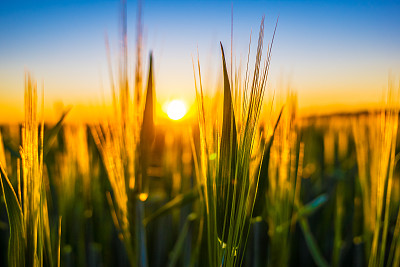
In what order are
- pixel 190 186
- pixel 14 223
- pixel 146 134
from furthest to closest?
pixel 190 186 → pixel 146 134 → pixel 14 223

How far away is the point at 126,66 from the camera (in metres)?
0.61

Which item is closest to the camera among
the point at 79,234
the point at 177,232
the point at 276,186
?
the point at 276,186

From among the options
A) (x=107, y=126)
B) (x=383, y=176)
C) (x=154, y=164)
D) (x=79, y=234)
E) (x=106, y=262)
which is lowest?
(x=106, y=262)

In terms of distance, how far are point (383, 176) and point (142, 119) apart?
1.88ft

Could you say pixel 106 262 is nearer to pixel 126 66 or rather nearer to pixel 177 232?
pixel 177 232

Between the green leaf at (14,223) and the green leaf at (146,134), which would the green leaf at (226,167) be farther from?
the green leaf at (14,223)

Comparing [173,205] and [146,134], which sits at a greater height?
[146,134]

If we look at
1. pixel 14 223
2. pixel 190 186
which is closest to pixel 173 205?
pixel 14 223

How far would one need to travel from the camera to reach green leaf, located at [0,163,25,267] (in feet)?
1.65

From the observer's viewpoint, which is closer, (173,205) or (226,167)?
(226,167)

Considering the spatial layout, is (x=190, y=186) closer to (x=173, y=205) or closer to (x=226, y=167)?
(x=173, y=205)

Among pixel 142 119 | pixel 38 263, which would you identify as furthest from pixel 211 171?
pixel 38 263

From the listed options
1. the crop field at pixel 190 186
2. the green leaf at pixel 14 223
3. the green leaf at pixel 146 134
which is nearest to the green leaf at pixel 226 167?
the crop field at pixel 190 186

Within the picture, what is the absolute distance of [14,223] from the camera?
51 centimetres
